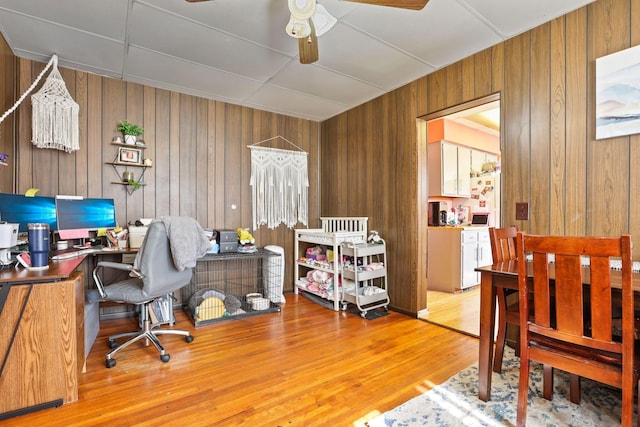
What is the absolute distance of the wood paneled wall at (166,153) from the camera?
9.42 ft

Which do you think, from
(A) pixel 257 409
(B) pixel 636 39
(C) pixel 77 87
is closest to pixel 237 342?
(A) pixel 257 409

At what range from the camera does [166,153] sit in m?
3.40

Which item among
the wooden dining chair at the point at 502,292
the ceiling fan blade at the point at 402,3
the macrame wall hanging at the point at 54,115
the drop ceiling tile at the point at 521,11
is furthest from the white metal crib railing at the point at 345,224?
the macrame wall hanging at the point at 54,115

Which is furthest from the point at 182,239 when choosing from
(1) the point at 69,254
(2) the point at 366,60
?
(2) the point at 366,60

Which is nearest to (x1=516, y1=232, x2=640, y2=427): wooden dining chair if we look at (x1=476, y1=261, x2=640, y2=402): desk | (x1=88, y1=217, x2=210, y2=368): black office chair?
(x1=476, y1=261, x2=640, y2=402): desk

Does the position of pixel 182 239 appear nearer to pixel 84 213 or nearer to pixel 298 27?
pixel 84 213

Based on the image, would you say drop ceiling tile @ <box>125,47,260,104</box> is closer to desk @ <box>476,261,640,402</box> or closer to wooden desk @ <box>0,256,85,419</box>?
wooden desk @ <box>0,256,85,419</box>

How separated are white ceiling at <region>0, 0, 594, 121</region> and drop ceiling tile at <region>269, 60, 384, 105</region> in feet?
0.04

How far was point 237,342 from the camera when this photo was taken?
2572mm

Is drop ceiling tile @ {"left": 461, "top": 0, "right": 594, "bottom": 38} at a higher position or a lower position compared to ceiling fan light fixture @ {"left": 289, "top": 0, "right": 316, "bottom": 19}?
higher

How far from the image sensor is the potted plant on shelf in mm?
3104

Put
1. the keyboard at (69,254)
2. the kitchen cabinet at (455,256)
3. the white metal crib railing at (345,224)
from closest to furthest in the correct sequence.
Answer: the keyboard at (69,254) < the white metal crib railing at (345,224) < the kitchen cabinet at (455,256)

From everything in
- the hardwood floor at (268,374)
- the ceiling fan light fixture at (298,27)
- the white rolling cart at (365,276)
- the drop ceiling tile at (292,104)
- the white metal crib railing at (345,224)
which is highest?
the drop ceiling tile at (292,104)

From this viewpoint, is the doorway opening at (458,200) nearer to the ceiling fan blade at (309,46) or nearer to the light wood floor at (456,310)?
the light wood floor at (456,310)
